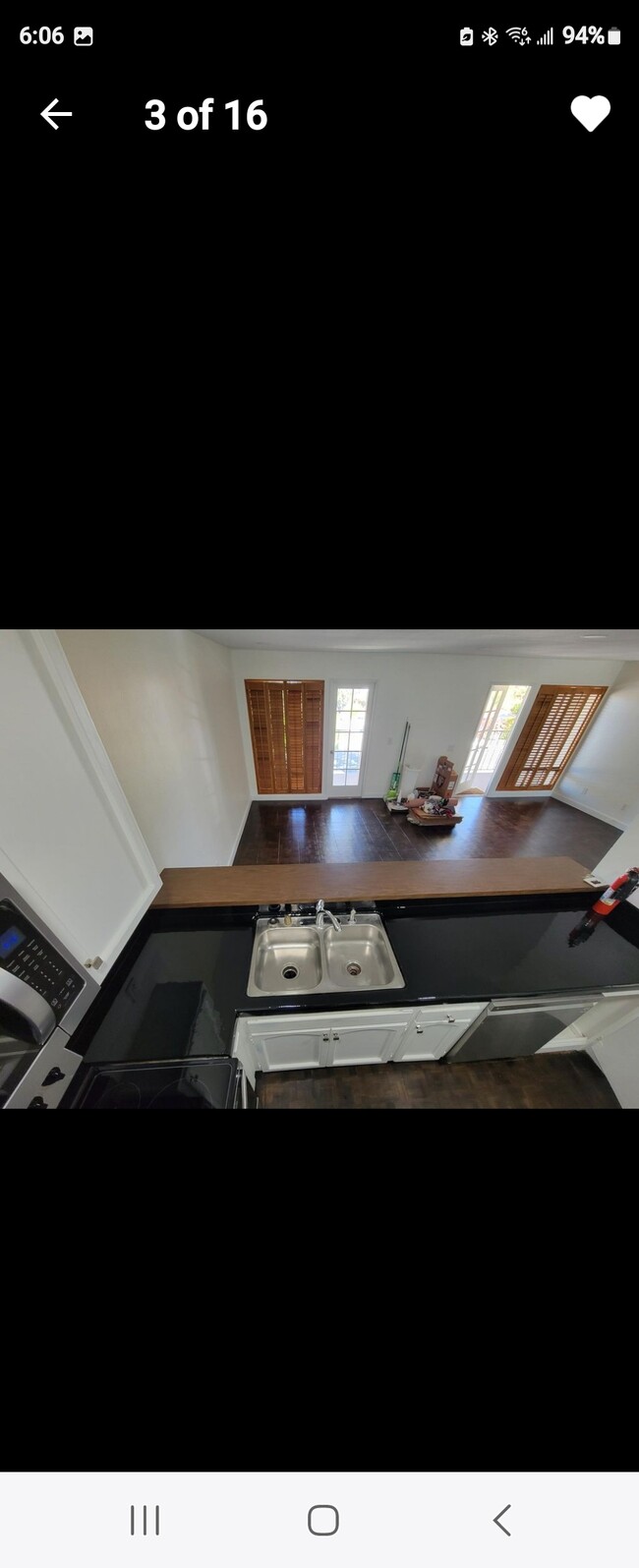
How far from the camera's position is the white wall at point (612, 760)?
3.39m

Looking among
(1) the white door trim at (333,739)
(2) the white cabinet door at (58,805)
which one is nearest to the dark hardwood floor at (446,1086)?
(2) the white cabinet door at (58,805)

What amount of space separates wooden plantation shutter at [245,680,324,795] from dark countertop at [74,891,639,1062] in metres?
2.23

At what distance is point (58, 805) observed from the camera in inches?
30.6

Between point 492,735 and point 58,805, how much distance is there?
3.84 m

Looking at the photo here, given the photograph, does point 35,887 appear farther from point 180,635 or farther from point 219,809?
point 219,809

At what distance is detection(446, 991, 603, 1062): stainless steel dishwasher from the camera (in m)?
1.28

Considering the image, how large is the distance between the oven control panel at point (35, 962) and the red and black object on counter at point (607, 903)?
1.71 m

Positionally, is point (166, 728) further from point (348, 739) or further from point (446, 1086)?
point (348, 739)

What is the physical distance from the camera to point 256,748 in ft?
11.6
